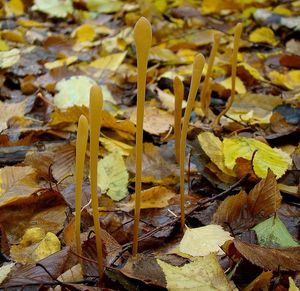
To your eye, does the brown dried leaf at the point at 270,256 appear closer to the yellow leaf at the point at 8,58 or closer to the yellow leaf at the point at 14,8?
the yellow leaf at the point at 8,58

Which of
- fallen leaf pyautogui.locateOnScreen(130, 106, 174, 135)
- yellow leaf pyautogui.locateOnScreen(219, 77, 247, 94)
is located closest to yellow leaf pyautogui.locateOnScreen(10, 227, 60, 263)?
fallen leaf pyautogui.locateOnScreen(130, 106, 174, 135)

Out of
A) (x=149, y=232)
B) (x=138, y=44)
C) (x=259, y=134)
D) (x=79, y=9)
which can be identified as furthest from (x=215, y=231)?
(x=79, y=9)

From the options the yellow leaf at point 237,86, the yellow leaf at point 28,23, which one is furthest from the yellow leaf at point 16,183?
the yellow leaf at point 28,23

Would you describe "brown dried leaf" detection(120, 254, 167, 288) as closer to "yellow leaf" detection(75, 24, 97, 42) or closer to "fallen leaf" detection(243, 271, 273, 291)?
"fallen leaf" detection(243, 271, 273, 291)

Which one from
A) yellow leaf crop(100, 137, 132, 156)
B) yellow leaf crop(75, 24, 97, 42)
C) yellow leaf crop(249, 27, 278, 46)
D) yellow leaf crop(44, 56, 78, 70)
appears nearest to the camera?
yellow leaf crop(100, 137, 132, 156)

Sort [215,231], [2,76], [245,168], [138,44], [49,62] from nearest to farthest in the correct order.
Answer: [138,44], [215,231], [245,168], [2,76], [49,62]

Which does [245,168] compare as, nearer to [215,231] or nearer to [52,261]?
[215,231]

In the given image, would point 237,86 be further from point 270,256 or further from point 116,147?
point 270,256
